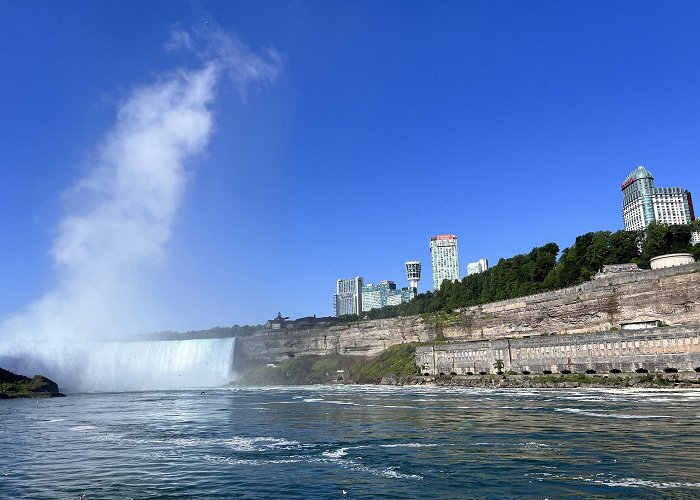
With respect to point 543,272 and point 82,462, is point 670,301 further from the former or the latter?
point 82,462

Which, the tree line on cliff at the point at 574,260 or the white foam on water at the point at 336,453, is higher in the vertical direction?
the tree line on cliff at the point at 574,260

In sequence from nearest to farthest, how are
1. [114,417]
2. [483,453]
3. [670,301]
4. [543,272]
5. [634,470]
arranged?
[634,470], [483,453], [114,417], [670,301], [543,272]

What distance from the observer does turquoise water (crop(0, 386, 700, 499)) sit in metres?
13.5

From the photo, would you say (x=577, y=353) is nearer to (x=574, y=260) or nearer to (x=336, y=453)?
(x=574, y=260)

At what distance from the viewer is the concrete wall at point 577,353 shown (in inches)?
1873

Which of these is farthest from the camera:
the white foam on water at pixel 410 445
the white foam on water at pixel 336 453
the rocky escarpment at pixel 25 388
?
the rocky escarpment at pixel 25 388

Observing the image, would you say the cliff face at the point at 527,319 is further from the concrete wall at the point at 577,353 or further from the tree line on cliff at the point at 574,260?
the concrete wall at the point at 577,353

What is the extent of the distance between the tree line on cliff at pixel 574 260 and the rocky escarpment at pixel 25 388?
206 feet

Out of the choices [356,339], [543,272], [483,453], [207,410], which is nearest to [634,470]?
[483,453]

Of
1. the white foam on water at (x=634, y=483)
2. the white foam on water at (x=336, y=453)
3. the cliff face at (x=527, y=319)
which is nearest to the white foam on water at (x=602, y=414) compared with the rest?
the white foam on water at (x=634, y=483)

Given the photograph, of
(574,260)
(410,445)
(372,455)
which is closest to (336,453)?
(372,455)

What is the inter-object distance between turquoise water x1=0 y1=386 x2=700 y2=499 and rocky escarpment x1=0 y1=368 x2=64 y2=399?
40641 millimetres

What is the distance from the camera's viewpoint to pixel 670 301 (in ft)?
194

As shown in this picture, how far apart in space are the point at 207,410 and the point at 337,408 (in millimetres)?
9951
